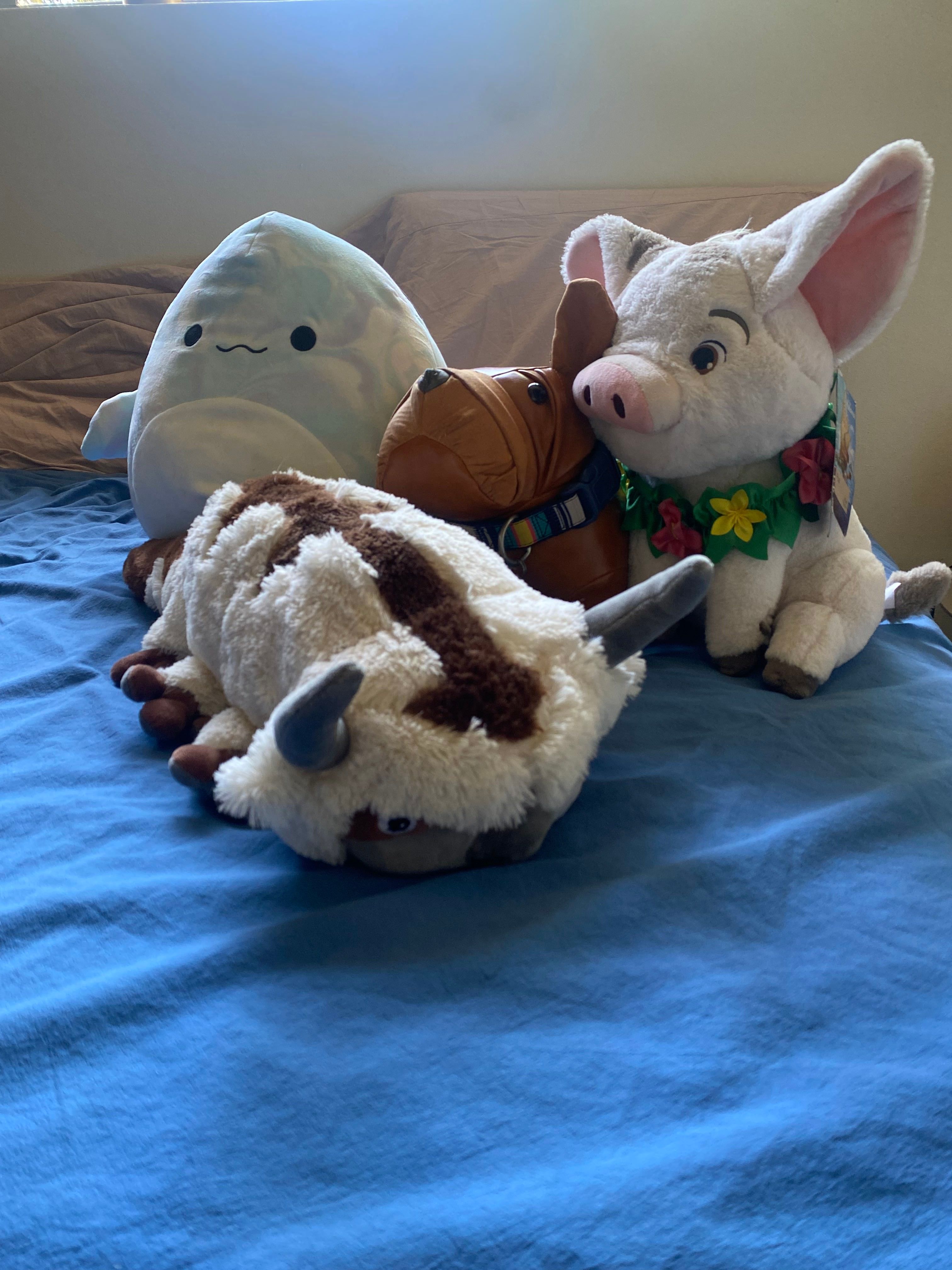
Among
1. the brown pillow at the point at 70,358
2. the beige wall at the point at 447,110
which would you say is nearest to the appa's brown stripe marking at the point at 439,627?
the brown pillow at the point at 70,358

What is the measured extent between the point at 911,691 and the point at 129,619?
0.84 metres

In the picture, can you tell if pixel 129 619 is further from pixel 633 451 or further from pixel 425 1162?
pixel 425 1162

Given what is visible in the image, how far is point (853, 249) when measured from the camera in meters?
0.74

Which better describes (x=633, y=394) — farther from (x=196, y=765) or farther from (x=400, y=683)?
(x=196, y=765)

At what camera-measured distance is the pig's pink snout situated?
72cm

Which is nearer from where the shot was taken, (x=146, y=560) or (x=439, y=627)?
(x=439, y=627)

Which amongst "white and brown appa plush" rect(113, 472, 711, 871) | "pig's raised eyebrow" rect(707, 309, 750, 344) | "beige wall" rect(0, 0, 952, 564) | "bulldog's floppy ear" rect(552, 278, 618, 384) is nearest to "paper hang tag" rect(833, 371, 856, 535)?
"pig's raised eyebrow" rect(707, 309, 750, 344)

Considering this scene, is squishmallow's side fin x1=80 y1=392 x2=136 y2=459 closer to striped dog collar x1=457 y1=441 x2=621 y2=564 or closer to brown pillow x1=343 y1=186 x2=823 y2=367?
striped dog collar x1=457 y1=441 x2=621 y2=564

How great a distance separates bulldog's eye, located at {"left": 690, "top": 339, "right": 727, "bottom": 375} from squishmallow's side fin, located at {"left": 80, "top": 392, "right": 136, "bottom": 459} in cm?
66

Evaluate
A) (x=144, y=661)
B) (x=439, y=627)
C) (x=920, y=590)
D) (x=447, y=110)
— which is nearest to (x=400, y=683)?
(x=439, y=627)

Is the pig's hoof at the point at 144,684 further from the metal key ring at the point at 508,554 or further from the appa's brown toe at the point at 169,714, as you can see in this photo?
the metal key ring at the point at 508,554

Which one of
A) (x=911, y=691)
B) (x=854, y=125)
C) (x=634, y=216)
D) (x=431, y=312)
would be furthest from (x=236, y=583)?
(x=854, y=125)

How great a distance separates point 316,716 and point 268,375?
0.55 meters

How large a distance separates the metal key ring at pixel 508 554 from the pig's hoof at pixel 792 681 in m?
0.25
